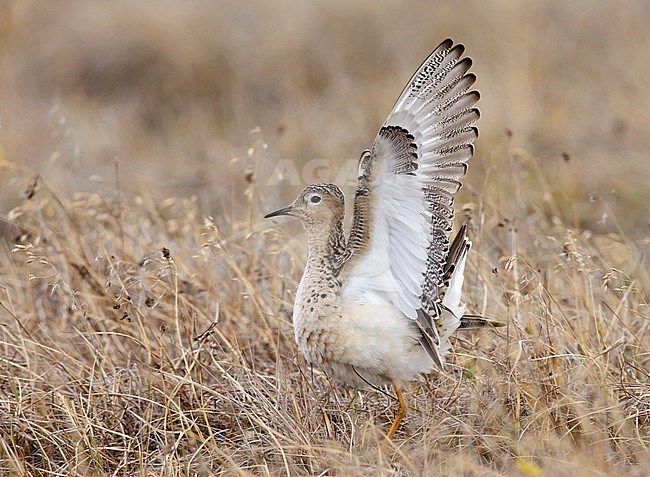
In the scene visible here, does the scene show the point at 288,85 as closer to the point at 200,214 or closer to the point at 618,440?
the point at 200,214

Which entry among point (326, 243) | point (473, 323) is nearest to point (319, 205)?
point (326, 243)

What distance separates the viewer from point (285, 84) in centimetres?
865

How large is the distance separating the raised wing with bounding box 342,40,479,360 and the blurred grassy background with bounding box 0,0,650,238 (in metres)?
3.17

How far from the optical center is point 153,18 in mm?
9328

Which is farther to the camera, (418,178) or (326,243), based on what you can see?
(326,243)

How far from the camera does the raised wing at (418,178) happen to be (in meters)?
3.13

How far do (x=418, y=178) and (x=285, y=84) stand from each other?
5.66 meters

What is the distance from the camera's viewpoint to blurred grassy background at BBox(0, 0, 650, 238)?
6988 millimetres

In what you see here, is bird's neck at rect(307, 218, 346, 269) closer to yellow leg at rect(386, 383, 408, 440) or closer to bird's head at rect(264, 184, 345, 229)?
bird's head at rect(264, 184, 345, 229)

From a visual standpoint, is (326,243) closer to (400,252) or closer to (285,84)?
(400,252)

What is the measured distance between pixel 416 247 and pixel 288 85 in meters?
5.58

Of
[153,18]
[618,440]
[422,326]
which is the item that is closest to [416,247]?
[422,326]

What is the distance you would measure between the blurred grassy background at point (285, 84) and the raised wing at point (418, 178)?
317 centimetres

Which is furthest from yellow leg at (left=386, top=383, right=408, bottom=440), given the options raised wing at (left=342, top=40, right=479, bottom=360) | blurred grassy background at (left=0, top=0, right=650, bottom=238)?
blurred grassy background at (left=0, top=0, right=650, bottom=238)
